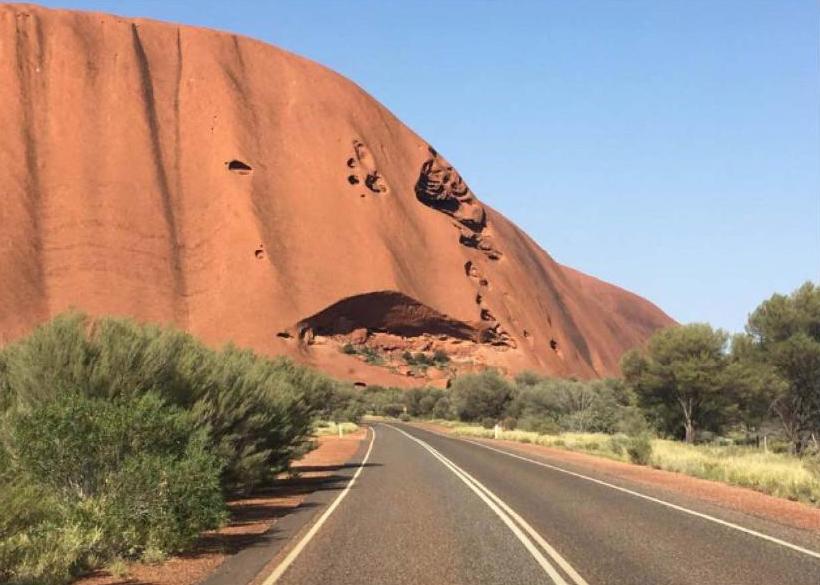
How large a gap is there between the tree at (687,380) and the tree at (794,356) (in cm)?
186

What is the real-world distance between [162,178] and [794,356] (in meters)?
72.7

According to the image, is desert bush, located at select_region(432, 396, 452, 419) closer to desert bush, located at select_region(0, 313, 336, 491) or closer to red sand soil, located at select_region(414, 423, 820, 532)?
red sand soil, located at select_region(414, 423, 820, 532)

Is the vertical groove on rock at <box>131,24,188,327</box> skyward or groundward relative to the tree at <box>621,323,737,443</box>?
skyward

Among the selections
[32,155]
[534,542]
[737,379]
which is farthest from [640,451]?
[32,155]

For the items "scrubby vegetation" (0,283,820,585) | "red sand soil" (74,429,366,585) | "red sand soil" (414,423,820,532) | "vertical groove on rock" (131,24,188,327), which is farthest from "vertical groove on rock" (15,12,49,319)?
"red sand soil" (74,429,366,585)

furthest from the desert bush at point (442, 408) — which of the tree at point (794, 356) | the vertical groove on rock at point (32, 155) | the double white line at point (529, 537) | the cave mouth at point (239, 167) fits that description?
the double white line at point (529, 537)

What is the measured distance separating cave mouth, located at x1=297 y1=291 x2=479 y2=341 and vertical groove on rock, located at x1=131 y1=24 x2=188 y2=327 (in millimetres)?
12873

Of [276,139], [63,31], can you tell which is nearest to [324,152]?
[276,139]

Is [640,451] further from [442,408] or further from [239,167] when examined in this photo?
[239,167]

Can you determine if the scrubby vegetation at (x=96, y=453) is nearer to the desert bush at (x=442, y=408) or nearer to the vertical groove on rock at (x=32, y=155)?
the desert bush at (x=442, y=408)

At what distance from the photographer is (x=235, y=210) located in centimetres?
8838

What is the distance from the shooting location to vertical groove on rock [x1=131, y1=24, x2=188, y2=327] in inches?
3282

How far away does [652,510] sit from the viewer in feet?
41.9

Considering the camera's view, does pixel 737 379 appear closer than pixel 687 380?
Yes
